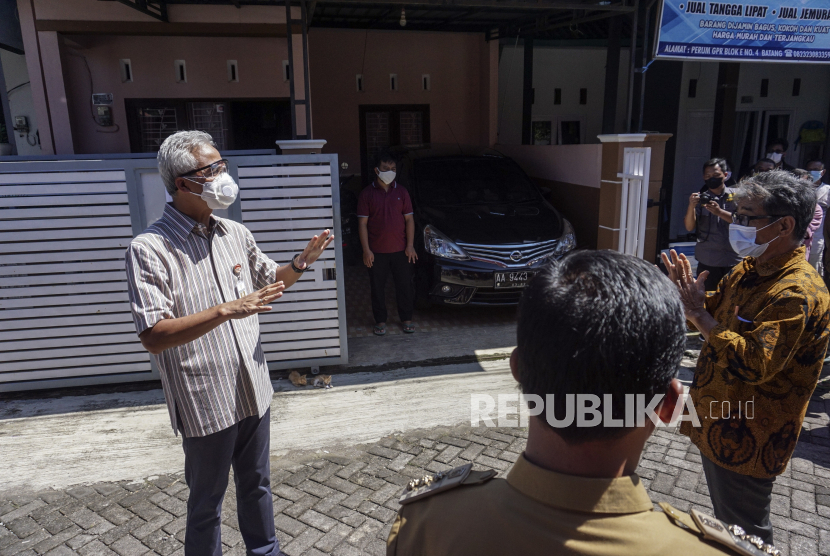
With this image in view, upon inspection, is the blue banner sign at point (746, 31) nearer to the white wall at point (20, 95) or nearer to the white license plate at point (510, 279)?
the white license plate at point (510, 279)

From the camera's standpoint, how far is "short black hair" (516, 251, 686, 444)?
38.3 inches

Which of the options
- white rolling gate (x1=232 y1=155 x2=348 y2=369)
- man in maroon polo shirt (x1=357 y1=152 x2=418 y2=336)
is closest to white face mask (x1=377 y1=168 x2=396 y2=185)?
man in maroon polo shirt (x1=357 y1=152 x2=418 y2=336)

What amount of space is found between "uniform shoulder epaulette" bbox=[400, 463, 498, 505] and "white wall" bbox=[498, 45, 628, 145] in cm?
1119

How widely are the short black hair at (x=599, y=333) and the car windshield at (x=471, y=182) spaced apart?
605 cm

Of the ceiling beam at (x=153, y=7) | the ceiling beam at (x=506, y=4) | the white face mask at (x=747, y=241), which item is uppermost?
the ceiling beam at (x=153, y=7)

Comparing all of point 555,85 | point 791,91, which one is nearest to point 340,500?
point 555,85

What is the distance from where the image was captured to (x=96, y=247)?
4594 mm

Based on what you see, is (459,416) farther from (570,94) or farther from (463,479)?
(570,94)

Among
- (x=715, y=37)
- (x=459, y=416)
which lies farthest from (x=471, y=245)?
(x=715, y=37)

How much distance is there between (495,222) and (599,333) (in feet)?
19.1

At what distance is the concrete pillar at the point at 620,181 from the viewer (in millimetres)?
6305

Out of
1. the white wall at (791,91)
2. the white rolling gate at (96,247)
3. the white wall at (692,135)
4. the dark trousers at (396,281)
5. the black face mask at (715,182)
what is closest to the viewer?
the white rolling gate at (96,247)

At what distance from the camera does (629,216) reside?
20.1 feet

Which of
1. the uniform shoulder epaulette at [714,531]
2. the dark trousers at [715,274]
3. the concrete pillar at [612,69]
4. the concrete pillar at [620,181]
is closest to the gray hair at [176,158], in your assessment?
the uniform shoulder epaulette at [714,531]
